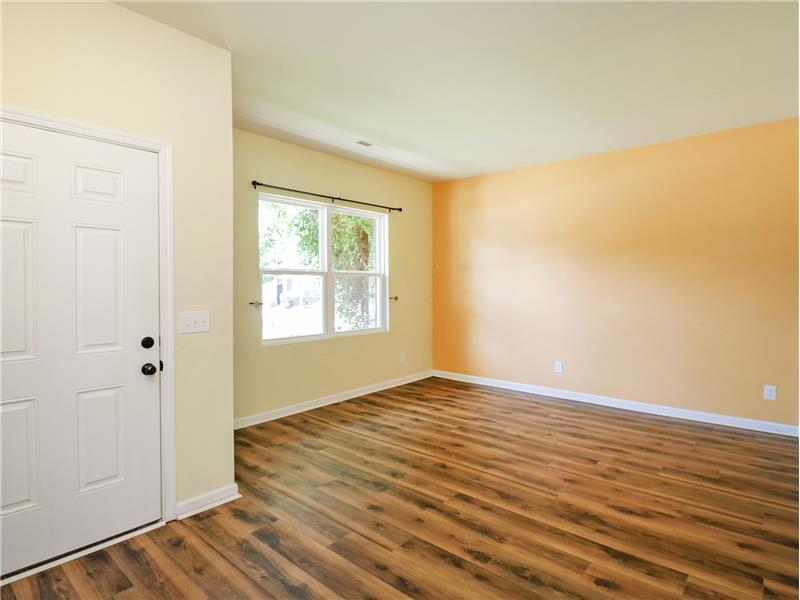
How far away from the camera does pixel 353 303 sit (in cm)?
522

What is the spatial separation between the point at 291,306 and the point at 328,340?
1.94ft

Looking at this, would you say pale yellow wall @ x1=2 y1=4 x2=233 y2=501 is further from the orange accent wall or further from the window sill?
the orange accent wall

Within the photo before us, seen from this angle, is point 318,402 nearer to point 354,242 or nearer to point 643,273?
point 354,242

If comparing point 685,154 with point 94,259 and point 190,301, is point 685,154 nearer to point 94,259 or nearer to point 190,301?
point 190,301

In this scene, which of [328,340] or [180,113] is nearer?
[180,113]

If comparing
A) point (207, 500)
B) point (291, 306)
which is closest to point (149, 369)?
point (207, 500)

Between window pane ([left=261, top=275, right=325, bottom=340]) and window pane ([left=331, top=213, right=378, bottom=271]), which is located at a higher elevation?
window pane ([left=331, top=213, right=378, bottom=271])

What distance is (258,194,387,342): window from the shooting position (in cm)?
436

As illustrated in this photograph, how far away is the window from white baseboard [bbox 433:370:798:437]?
1630 millimetres

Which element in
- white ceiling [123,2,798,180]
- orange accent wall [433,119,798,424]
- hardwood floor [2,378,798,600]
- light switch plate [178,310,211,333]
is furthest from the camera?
orange accent wall [433,119,798,424]

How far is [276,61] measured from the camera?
110 inches

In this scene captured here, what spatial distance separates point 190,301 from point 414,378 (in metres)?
3.89

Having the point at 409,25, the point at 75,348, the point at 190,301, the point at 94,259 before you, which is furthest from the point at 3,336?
the point at 409,25

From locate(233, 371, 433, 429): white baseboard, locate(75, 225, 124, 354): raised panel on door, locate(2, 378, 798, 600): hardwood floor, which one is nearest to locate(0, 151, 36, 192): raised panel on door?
locate(75, 225, 124, 354): raised panel on door
